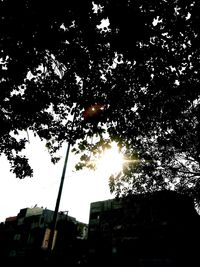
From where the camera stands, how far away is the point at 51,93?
8.81m

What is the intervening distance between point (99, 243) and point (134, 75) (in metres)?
38.9

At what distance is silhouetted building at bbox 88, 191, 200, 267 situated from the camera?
29.6m

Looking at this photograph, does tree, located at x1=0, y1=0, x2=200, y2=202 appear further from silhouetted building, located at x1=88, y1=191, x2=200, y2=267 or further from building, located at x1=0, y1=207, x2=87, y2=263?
building, located at x1=0, y1=207, x2=87, y2=263

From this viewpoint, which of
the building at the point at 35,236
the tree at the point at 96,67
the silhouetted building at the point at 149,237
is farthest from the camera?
the building at the point at 35,236

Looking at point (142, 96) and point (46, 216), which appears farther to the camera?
point (46, 216)

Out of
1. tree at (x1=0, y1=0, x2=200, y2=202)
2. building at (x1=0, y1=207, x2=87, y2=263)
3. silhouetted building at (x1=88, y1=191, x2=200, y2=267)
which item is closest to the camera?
tree at (x1=0, y1=0, x2=200, y2=202)

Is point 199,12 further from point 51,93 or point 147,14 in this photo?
point 51,93

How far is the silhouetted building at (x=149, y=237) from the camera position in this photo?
29.6 m

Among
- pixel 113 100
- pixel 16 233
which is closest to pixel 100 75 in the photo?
pixel 113 100

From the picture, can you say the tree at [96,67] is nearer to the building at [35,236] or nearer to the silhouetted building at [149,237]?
the silhouetted building at [149,237]

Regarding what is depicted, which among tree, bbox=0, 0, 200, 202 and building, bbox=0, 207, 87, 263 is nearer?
tree, bbox=0, 0, 200, 202

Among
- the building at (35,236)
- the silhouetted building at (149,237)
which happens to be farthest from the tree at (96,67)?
the building at (35,236)

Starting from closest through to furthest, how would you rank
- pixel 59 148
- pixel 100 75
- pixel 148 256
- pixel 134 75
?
pixel 134 75, pixel 100 75, pixel 59 148, pixel 148 256

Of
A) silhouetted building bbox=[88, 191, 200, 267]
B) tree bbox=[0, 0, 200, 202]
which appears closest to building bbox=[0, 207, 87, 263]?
silhouetted building bbox=[88, 191, 200, 267]
